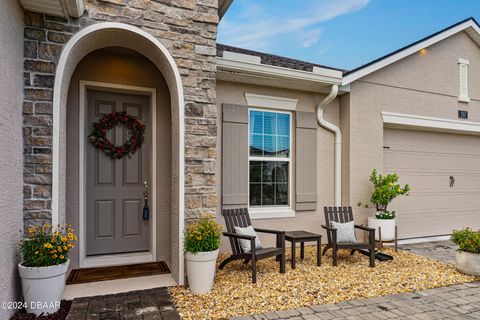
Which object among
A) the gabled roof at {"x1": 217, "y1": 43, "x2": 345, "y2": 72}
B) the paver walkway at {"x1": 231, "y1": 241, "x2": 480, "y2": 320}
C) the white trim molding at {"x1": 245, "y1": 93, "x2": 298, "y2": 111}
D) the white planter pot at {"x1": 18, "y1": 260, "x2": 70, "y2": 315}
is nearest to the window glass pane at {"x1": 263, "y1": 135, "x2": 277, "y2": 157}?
the white trim molding at {"x1": 245, "y1": 93, "x2": 298, "y2": 111}

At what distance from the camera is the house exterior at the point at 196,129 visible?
2.95m

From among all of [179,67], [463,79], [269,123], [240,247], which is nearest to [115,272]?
[240,247]

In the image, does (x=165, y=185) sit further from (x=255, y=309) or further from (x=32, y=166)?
(x=255, y=309)

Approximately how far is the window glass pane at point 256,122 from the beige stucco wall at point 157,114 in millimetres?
1391

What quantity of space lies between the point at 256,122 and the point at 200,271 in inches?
105

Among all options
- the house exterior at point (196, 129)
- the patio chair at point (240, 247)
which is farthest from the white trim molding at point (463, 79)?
the patio chair at point (240, 247)

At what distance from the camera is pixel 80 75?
13.1 feet

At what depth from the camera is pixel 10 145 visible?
2.62m

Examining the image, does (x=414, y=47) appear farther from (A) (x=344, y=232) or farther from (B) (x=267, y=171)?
(A) (x=344, y=232)

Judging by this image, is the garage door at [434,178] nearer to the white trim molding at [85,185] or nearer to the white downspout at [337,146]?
the white downspout at [337,146]

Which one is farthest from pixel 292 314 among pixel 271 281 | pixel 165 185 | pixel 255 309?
pixel 165 185

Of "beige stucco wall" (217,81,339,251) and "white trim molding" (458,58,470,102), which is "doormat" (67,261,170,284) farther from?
"white trim molding" (458,58,470,102)

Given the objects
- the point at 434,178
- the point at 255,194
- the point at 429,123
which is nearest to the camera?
the point at 255,194

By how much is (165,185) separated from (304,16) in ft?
38.5
